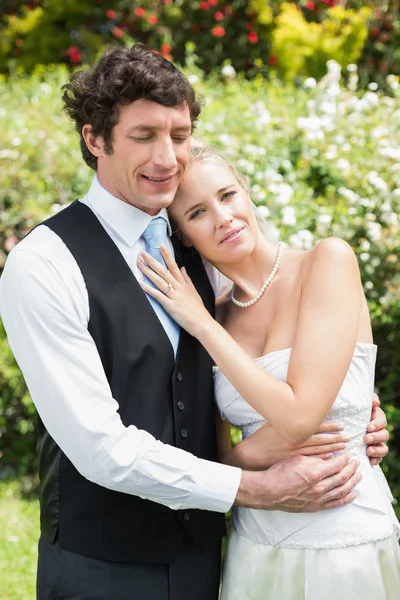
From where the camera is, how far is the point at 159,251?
7.16 feet

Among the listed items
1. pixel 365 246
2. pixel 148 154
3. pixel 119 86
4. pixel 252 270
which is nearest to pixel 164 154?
pixel 148 154

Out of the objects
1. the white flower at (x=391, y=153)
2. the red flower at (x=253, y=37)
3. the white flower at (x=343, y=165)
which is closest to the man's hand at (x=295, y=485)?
the white flower at (x=391, y=153)

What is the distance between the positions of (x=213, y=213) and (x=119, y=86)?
49cm

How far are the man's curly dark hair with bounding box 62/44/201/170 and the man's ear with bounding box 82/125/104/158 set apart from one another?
15 mm

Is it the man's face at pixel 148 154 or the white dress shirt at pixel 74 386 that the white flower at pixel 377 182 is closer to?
the man's face at pixel 148 154

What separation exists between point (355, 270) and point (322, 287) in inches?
4.9

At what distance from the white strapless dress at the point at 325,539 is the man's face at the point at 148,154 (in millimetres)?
565

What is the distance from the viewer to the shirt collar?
2084 millimetres

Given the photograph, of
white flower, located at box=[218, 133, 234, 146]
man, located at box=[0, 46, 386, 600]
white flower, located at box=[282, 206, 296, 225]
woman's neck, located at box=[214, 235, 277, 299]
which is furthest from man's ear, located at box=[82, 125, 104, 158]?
white flower, located at box=[218, 133, 234, 146]

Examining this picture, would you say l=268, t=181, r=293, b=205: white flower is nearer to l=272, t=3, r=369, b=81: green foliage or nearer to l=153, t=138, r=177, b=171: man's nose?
l=153, t=138, r=177, b=171: man's nose

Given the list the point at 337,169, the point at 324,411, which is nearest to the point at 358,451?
the point at 324,411

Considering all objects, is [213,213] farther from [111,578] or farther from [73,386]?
[111,578]

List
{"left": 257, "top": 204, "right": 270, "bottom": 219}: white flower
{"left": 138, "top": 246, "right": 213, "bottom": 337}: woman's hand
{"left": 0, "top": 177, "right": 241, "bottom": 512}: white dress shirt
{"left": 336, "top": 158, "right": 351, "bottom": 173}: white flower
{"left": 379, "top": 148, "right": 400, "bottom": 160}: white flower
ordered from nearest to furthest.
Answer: {"left": 0, "top": 177, "right": 241, "bottom": 512}: white dress shirt → {"left": 138, "top": 246, "right": 213, "bottom": 337}: woman's hand → {"left": 257, "top": 204, "right": 270, "bottom": 219}: white flower → {"left": 379, "top": 148, "right": 400, "bottom": 160}: white flower → {"left": 336, "top": 158, "right": 351, "bottom": 173}: white flower


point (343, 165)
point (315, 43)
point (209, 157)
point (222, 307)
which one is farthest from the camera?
point (315, 43)
